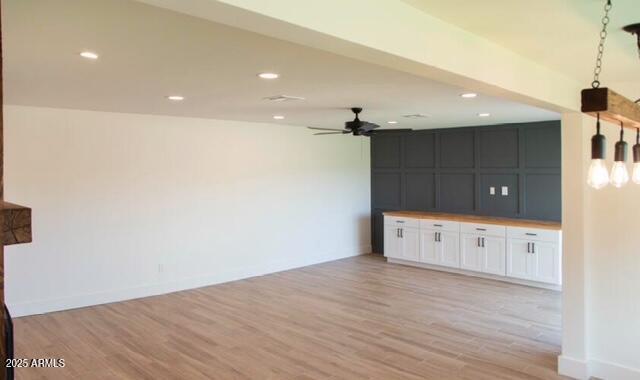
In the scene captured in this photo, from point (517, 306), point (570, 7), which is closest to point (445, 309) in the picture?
point (517, 306)

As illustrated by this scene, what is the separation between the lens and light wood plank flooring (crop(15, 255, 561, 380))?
3789 mm

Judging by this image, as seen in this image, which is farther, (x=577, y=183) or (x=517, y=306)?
(x=517, y=306)

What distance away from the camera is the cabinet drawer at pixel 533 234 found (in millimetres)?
6089

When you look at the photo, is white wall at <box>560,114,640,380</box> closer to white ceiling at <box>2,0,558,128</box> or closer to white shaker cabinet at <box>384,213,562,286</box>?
white ceiling at <box>2,0,558,128</box>

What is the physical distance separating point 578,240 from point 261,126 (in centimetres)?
482

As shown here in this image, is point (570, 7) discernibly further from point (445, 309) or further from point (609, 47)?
point (445, 309)

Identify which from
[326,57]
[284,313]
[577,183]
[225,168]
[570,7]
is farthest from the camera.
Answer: [225,168]

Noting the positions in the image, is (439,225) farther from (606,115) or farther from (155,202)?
(606,115)

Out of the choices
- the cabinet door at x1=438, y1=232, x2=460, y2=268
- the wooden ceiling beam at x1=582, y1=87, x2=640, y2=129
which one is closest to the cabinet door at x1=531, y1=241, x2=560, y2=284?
the cabinet door at x1=438, y1=232, x2=460, y2=268

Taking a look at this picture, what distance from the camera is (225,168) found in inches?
267

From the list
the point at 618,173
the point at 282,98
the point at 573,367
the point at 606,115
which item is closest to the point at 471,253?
the point at 573,367

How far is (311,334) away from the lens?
459cm

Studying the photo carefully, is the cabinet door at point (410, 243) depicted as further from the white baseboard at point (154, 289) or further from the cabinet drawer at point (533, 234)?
the cabinet drawer at point (533, 234)

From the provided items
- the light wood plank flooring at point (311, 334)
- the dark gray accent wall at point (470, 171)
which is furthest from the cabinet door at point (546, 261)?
the dark gray accent wall at point (470, 171)
